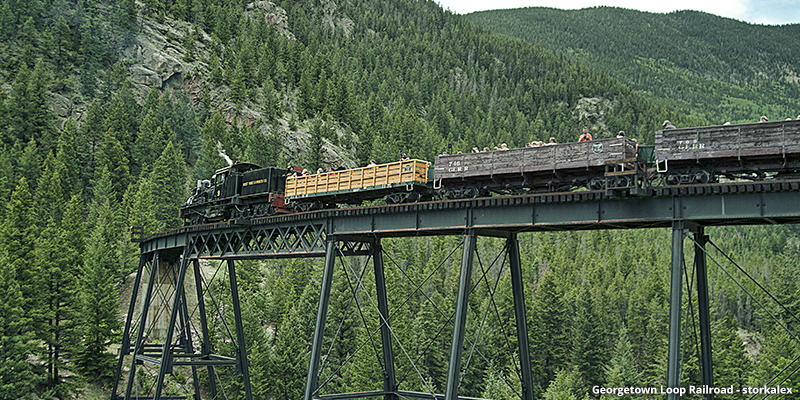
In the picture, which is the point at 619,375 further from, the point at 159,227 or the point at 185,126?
the point at 185,126

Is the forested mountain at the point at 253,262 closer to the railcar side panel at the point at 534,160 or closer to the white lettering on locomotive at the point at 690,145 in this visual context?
the railcar side panel at the point at 534,160

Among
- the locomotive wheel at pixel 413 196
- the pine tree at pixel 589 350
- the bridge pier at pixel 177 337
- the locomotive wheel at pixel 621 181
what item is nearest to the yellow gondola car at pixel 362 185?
the locomotive wheel at pixel 413 196

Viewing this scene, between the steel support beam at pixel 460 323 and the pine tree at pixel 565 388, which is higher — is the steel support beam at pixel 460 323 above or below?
above

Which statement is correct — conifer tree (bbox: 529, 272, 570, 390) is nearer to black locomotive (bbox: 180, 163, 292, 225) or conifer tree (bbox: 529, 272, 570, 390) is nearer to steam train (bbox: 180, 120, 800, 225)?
black locomotive (bbox: 180, 163, 292, 225)

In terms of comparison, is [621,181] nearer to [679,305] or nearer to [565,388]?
[679,305]

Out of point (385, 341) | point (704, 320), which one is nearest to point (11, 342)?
point (385, 341)

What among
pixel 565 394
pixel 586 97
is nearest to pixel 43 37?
pixel 565 394

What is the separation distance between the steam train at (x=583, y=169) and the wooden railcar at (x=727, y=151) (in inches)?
0.8

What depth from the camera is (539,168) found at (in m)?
18.0

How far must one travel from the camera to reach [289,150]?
107 metres

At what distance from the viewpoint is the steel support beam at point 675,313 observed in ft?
45.4

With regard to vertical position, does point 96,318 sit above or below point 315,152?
below

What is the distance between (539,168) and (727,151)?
499cm

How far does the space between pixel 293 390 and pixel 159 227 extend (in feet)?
84.7
